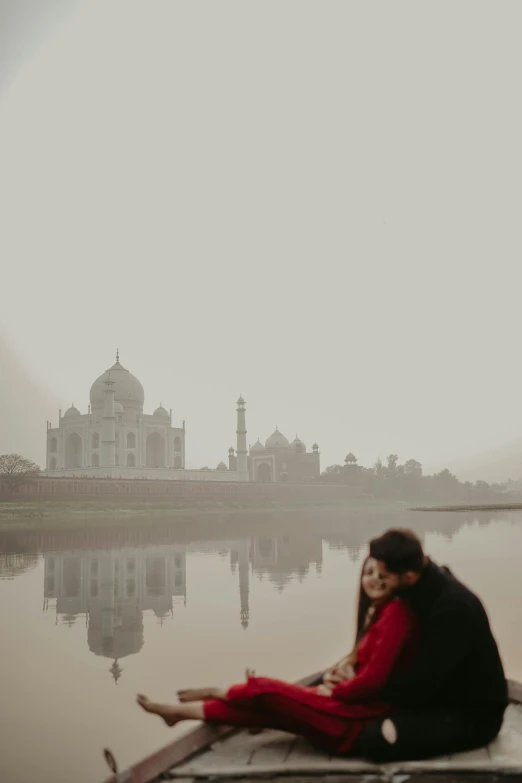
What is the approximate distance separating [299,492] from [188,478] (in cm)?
654

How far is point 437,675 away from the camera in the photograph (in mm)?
2928

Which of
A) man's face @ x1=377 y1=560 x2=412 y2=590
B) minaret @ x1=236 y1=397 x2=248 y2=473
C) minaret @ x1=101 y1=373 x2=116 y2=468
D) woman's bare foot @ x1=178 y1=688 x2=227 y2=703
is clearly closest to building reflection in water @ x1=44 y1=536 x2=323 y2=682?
Answer: woman's bare foot @ x1=178 y1=688 x2=227 y2=703

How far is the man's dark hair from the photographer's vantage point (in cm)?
301

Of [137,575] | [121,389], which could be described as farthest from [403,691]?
→ [121,389]

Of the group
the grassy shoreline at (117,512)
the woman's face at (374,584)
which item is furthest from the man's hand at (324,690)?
the grassy shoreline at (117,512)

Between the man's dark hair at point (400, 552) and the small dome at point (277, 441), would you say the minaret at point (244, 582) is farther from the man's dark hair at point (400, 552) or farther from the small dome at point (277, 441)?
the small dome at point (277, 441)

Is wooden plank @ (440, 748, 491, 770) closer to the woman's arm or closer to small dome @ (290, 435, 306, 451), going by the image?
the woman's arm

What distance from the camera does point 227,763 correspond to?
9.82 ft

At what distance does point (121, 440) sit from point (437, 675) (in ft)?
134

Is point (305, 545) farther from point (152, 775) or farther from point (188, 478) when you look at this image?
point (188, 478)

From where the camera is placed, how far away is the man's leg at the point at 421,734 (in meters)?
2.91

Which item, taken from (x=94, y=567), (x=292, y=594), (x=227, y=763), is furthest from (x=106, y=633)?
(x=94, y=567)

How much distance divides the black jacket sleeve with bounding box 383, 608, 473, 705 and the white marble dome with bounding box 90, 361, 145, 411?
41.5 meters

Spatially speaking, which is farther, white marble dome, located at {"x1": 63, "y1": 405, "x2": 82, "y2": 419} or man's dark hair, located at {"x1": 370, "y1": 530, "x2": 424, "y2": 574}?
white marble dome, located at {"x1": 63, "y1": 405, "x2": 82, "y2": 419}
